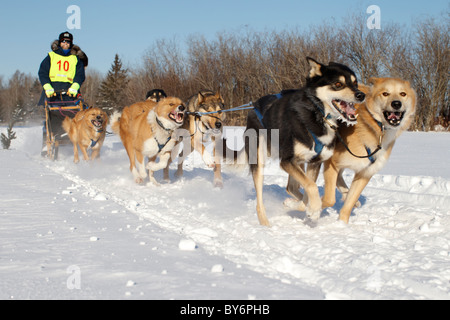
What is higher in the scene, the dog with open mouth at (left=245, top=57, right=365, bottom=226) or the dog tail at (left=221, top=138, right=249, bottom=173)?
the dog with open mouth at (left=245, top=57, right=365, bottom=226)

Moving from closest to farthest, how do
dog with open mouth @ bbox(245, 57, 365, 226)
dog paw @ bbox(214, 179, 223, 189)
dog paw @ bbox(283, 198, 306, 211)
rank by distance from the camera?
dog with open mouth @ bbox(245, 57, 365, 226) → dog paw @ bbox(283, 198, 306, 211) → dog paw @ bbox(214, 179, 223, 189)

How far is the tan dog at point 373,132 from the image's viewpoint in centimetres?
407

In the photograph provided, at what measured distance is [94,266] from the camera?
2.56 meters

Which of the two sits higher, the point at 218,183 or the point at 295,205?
the point at 295,205

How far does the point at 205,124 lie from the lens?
6914 mm

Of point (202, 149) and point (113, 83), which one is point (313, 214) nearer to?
point (202, 149)

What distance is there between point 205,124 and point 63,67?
4.25 metres

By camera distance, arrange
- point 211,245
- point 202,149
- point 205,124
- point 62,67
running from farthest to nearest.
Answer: point 62,67 → point 202,149 → point 205,124 → point 211,245

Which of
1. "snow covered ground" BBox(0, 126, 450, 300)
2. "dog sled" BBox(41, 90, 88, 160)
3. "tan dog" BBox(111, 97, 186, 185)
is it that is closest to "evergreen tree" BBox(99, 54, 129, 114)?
"dog sled" BBox(41, 90, 88, 160)

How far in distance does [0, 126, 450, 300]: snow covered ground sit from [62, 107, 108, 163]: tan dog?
8.83 feet

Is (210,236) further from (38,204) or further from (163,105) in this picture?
(163,105)

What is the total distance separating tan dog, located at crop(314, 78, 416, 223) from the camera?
13.4 feet

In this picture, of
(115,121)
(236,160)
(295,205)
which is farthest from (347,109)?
(115,121)

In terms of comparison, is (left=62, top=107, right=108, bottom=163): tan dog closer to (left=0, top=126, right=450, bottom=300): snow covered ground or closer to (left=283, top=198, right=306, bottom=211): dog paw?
(left=0, top=126, right=450, bottom=300): snow covered ground
